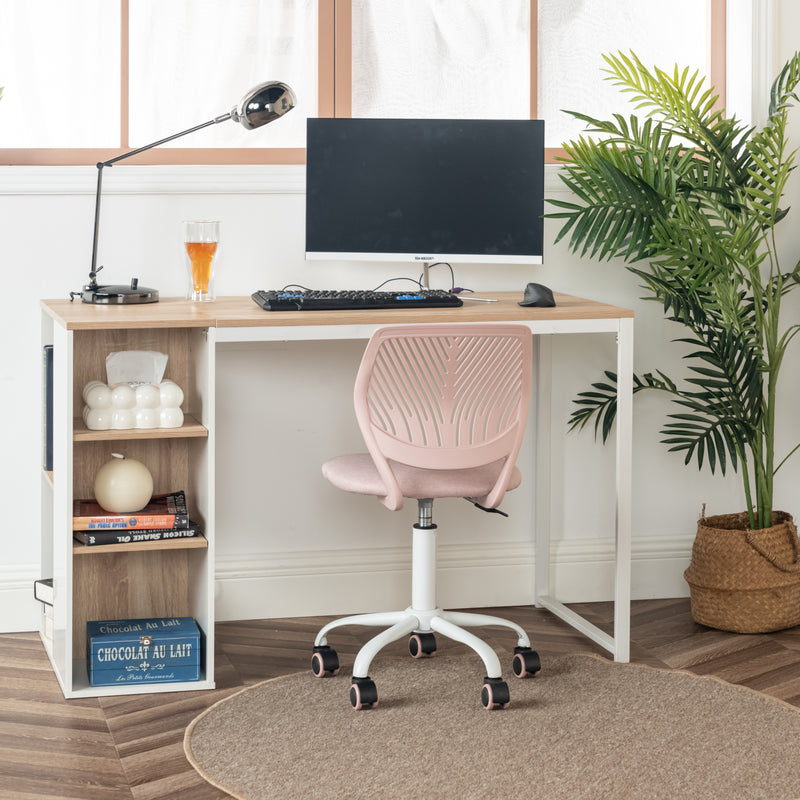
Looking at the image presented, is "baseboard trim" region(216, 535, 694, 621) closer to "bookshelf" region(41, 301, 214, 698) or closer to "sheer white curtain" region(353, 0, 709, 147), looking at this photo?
"bookshelf" region(41, 301, 214, 698)

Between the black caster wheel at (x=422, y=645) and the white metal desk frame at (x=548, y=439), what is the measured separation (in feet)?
1.46

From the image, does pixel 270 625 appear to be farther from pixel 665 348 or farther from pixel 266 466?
pixel 665 348

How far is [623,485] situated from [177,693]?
119 cm

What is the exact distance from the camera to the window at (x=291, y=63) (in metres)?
3.20

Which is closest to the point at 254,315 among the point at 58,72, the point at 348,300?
the point at 348,300

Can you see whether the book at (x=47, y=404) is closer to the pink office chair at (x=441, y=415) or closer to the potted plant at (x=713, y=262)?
the pink office chair at (x=441, y=415)

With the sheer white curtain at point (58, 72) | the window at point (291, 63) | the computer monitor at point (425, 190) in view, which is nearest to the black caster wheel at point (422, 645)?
the computer monitor at point (425, 190)

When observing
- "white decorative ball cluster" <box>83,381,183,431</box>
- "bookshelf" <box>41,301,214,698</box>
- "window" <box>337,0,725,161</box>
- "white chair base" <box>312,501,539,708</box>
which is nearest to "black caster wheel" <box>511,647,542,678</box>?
"white chair base" <box>312,501,539,708</box>

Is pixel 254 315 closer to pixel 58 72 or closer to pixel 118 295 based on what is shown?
pixel 118 295

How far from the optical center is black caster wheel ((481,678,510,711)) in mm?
2596

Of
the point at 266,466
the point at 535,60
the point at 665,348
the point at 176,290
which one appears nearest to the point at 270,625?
the point at 266,466

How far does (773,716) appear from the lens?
2.60 m

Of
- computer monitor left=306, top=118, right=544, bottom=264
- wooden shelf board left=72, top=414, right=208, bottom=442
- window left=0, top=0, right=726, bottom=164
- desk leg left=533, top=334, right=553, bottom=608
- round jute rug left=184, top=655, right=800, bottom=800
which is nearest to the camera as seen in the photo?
round jute rug left=184, top=655, right=800, bottom=800

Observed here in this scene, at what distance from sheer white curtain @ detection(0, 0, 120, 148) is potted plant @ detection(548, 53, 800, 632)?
4.20 ft
